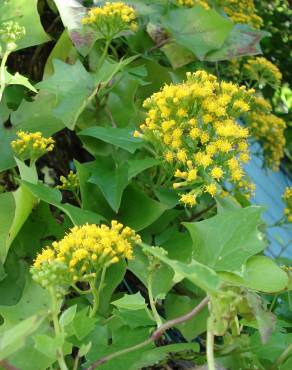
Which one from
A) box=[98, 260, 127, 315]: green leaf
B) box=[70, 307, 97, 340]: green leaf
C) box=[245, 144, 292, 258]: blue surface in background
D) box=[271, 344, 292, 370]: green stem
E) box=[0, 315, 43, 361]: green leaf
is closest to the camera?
box=[0, 315, 43, 361]: green leaf

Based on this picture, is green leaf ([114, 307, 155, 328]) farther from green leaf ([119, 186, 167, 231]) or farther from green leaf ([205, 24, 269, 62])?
green leaf ([205, 24, 269, 62])

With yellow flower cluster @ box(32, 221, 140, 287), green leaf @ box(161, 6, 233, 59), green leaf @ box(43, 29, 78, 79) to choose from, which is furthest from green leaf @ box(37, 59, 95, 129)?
yellow flower cluster @ box(32, 221, 140, 287)

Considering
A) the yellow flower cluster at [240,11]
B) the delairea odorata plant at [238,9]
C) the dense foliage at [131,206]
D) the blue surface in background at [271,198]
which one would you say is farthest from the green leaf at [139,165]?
the blue surface in background at [271,198]

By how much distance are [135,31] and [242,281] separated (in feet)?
2.11

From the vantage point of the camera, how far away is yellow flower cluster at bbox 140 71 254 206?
0.84m

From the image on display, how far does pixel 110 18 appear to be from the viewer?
1026mm

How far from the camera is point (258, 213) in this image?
28.3 inches

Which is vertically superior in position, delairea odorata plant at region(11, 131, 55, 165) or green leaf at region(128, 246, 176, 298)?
delairea odorata plant at region(11, 131, 55, 165)

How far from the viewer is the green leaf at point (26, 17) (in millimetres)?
1079

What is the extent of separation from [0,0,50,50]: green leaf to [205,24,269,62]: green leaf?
0.29 meters

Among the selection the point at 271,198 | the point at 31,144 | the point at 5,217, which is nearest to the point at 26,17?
the point at 31,144

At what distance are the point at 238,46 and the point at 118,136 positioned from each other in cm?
37

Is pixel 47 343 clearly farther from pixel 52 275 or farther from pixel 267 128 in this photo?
pixel 267 128

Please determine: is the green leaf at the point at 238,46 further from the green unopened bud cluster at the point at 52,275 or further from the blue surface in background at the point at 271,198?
the blue surface in background at the point at 271,198
